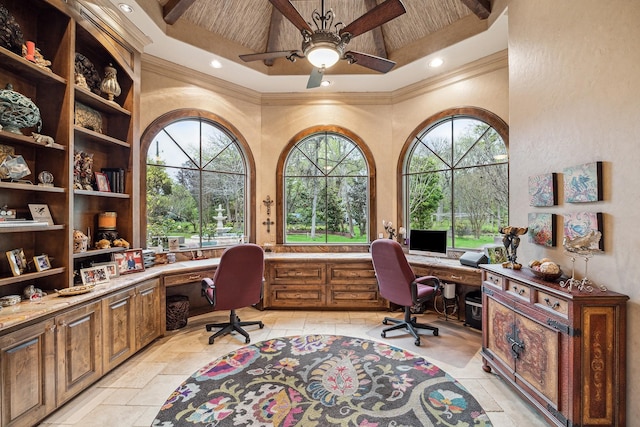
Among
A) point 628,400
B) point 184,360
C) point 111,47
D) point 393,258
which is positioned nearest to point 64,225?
point 184,360

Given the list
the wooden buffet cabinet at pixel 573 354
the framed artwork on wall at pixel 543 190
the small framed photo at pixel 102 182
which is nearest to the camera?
the wooden buffet cabinet at pixel 573 354

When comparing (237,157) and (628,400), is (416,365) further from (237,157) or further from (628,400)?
(237,157)

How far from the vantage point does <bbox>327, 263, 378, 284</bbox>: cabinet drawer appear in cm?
412

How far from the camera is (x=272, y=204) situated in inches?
187

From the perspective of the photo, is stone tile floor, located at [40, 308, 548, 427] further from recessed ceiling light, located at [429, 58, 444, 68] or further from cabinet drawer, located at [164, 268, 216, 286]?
recessed ceiling light, located at [429, 58, 444, 68]

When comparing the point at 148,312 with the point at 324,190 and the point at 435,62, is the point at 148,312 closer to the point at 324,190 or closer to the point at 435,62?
the point at 324,190

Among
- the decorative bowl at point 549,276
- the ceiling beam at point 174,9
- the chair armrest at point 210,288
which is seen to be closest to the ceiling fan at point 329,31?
the ceiling beam at point 174,9

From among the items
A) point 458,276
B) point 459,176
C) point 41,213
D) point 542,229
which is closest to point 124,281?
point 41,213

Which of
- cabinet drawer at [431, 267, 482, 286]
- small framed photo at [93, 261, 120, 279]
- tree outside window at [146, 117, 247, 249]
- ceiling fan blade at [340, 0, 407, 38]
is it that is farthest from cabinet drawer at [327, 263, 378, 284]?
ceiling fan blade at [340, 0, 407, 38]

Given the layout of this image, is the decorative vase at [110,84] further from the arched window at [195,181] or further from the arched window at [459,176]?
the arched window at [459,176]

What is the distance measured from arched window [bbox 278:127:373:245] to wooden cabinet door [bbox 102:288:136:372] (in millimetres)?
2577

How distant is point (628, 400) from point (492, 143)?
3.08 meters

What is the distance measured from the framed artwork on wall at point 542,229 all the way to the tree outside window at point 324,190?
2.62 meters

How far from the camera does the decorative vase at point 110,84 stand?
2957 millimetres
